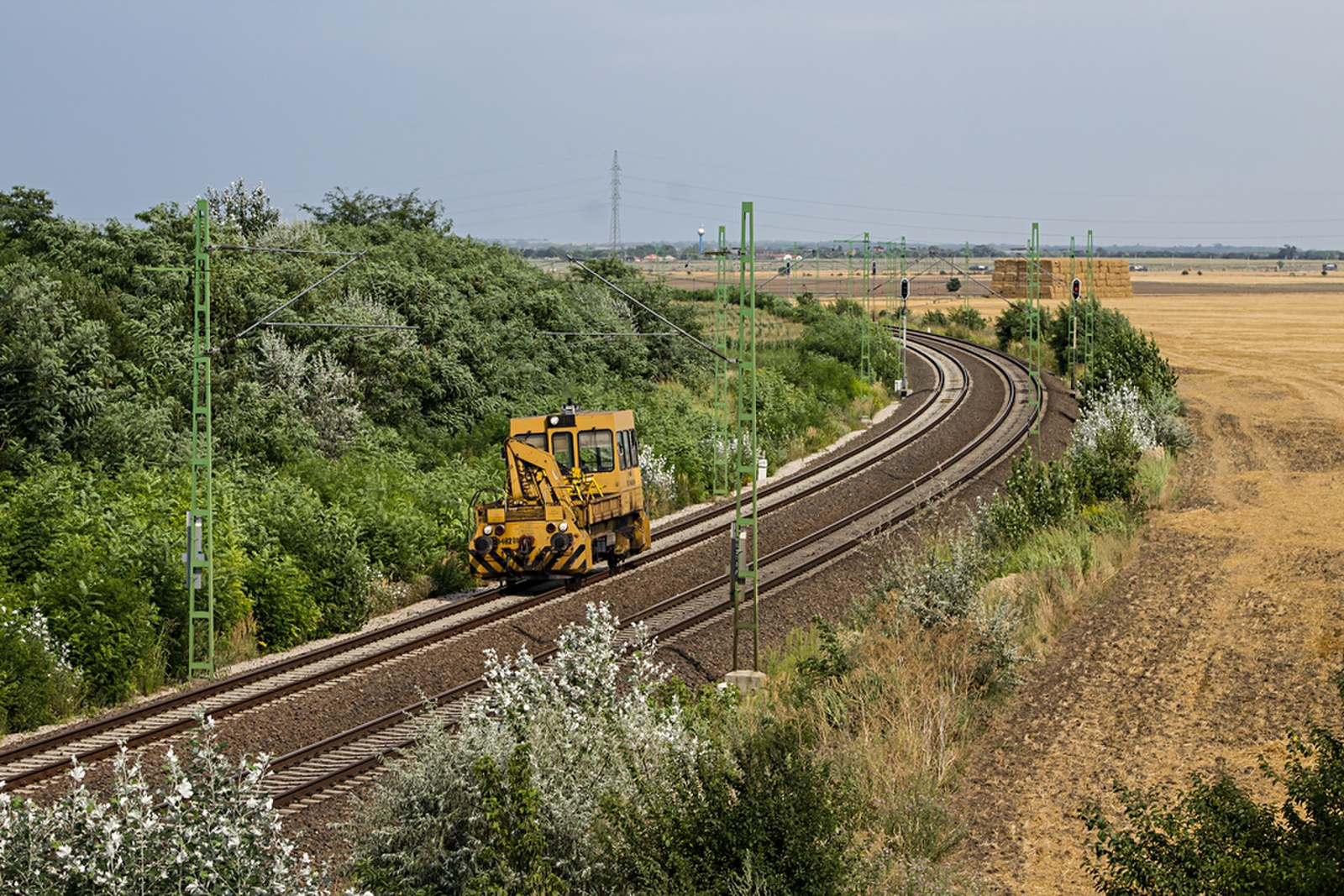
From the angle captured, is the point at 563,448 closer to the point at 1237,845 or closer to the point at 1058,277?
the point at 1237,845

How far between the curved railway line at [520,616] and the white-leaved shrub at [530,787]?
648 mm

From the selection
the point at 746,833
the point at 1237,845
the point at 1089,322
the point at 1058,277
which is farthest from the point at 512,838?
the point at 1058,277

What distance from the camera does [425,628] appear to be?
65.3 ft

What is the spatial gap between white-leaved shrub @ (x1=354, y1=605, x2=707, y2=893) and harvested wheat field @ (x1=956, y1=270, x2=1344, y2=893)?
9.37 feet

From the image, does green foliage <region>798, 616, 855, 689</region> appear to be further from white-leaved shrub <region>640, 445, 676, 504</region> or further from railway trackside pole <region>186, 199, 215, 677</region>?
white-leaved shrub <region>640, 445, 676, 504</region>

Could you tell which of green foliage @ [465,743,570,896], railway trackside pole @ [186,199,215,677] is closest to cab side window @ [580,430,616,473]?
railway trackside pole @ [186,199,215,677]

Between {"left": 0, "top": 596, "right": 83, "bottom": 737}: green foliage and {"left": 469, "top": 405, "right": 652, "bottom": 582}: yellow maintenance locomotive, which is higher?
{"left": 469, "top": 405, "right": 652, "bottom": 582}: yellow maintenance locomotive

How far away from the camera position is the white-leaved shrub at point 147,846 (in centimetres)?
753

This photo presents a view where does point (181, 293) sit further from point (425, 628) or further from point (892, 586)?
point (892, 586)

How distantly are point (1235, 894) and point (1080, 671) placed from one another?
302 inches

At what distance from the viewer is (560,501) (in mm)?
21547

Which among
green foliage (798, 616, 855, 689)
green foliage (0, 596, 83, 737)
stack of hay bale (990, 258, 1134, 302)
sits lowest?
green foliage (0, 596, 83, 737)

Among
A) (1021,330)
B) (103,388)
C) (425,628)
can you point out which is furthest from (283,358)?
(1021,330)

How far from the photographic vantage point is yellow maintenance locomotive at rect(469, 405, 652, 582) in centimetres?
2109
